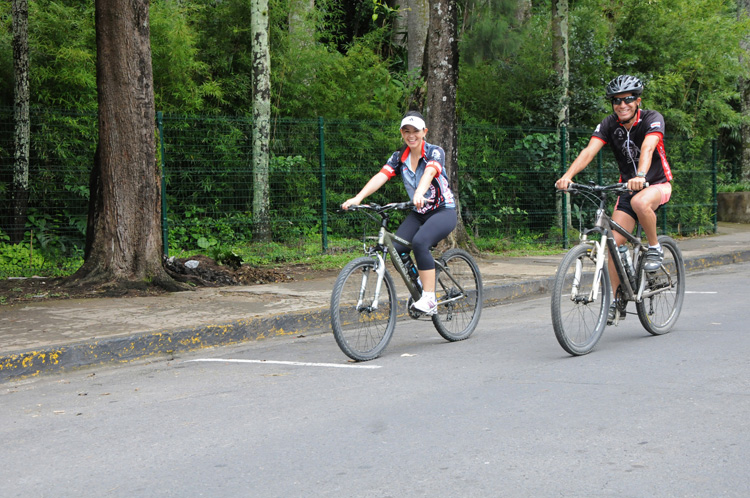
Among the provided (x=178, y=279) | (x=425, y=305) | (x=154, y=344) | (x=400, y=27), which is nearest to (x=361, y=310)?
(x=425, y=305)

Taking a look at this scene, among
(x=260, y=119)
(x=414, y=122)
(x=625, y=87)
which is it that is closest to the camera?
(x=625, y=87)

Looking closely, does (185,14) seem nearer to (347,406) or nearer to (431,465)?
(347,406)

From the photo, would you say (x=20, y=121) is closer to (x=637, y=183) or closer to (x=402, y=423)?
(x=637, y=183)

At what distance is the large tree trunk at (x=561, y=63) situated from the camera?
16.2 meters

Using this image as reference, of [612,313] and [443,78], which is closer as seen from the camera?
[612,313]

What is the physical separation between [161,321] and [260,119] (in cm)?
616

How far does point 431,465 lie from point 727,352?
11.3 ft

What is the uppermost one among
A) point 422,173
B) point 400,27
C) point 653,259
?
point 400,27

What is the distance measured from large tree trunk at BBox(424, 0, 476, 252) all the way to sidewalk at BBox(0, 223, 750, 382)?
273 cm

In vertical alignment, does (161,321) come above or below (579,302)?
below

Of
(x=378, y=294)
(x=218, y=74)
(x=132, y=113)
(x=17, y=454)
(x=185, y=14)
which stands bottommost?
(x=17, y=454)

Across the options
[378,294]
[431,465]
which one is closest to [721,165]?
[378,294]

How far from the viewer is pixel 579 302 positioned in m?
6.50

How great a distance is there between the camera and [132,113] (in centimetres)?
981
